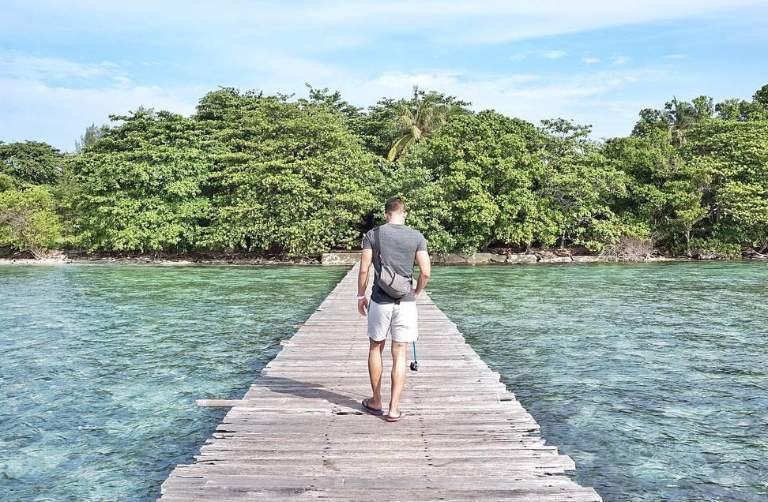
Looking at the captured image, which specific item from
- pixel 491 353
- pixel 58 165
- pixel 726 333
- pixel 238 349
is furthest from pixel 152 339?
pixel 58 165

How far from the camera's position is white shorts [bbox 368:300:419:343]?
540 centimetres

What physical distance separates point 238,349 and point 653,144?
34.8m

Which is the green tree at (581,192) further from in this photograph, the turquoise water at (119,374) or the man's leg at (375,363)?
the man's leg at (375,363)

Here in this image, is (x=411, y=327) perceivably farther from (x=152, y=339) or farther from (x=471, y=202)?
(x=471, y=202)

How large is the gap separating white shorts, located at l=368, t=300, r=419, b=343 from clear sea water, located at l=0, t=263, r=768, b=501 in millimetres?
2115

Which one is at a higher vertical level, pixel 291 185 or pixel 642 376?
pixel 291 185

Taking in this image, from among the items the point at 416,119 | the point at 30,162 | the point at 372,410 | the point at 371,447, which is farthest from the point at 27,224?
the point at 371,447

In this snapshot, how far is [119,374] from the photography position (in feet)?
31.9

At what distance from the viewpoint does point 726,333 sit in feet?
42.5

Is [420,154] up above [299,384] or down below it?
above

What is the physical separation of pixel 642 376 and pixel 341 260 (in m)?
26.8

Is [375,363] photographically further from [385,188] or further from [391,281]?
[385,188]

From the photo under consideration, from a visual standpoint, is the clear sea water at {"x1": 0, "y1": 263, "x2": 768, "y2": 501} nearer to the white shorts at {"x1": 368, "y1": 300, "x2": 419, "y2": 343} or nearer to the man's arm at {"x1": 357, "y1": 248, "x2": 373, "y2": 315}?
the white shorts at {"x1": 368, "y1": 300, "x2": 419, "y2": 343}

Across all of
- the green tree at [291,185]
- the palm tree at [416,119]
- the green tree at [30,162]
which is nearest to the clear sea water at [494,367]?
the green tree at [291,185]
